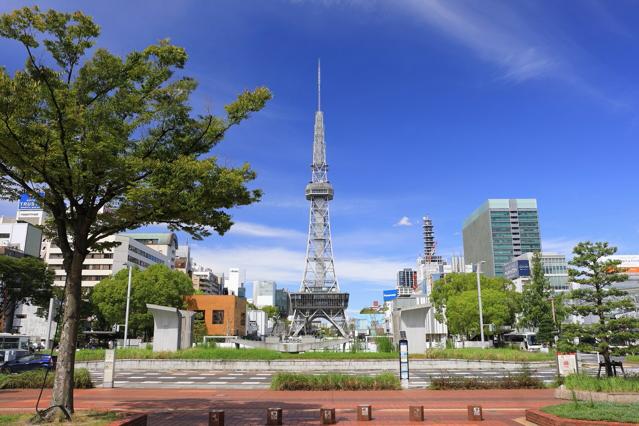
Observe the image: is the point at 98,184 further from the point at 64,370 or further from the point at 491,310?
the point at 491,310

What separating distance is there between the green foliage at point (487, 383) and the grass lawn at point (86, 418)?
13481 millimetres

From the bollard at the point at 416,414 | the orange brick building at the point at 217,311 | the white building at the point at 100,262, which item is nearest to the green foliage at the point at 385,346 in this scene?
the bollard at the point at 416,414

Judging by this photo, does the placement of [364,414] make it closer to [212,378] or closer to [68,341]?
[68,341]

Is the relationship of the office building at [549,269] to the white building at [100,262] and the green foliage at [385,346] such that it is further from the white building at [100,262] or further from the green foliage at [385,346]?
the green foliage at [385,346]

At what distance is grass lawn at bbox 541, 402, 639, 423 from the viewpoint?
1082cm

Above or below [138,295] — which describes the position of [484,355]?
below

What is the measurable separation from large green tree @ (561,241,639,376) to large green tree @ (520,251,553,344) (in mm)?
36172

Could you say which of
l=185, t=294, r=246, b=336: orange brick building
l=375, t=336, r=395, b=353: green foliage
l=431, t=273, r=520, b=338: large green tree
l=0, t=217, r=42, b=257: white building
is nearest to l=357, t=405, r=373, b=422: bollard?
l=375, t=336, r=395, b=353: green foliage

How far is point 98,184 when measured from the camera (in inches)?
446

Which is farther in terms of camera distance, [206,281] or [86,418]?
[206,281]

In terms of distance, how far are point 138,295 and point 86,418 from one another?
54183 millimetres

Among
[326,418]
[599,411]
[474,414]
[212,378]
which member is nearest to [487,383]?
[474,414]

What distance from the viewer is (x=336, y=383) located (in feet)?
68.0

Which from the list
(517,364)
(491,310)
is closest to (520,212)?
(491,310)
